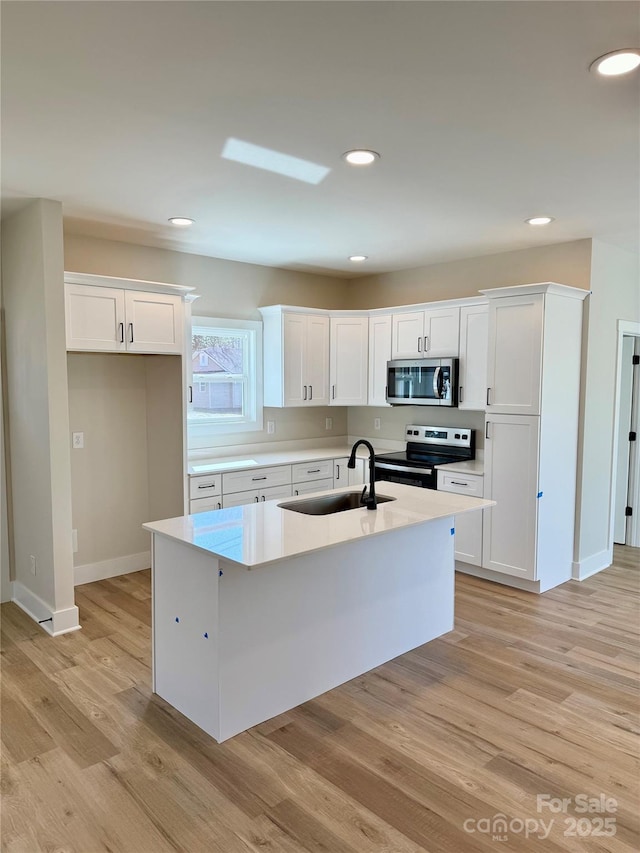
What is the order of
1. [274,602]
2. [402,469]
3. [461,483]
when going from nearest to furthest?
[274,602] < [461,483] < [402,469]

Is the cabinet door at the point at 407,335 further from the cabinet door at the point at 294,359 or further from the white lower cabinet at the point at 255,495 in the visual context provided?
the white lower cabinet at the point at 255,495

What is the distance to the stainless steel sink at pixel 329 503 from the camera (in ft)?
10.9

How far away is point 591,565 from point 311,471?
2.49 meters

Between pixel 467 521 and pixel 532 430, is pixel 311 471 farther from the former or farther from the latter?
pixel 532 430

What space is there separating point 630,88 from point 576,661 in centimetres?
290

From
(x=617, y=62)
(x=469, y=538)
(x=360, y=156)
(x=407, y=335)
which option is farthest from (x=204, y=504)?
(x=617, y=62)

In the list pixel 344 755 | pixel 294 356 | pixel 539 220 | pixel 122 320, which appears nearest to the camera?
pixel 344 755

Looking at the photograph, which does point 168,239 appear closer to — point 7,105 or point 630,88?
point 7,105

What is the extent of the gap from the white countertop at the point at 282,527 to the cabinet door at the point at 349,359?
2349mm

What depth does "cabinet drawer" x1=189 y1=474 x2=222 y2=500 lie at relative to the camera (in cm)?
444

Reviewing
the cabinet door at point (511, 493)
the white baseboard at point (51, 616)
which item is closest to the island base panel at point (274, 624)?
the white baseboard at point (51, 616)

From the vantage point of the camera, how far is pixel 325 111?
7.43 ft

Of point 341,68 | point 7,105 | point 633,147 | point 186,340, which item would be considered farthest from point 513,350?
point 7,105

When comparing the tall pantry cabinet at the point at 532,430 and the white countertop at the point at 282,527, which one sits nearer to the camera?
the white countertop at the point at 282,527
